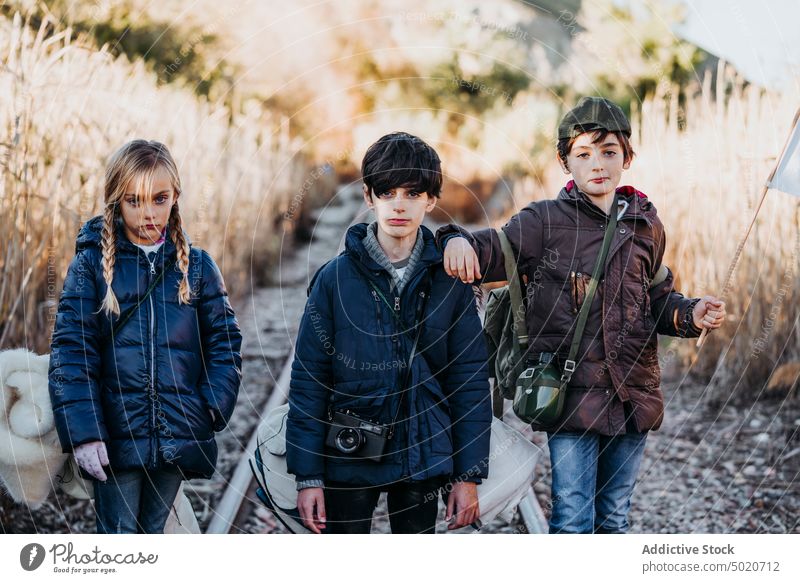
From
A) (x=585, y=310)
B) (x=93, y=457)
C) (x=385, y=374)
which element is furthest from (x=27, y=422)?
(x=585, y=310)

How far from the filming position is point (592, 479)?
3230 millimetres

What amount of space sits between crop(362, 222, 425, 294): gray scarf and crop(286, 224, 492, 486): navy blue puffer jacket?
19 mm

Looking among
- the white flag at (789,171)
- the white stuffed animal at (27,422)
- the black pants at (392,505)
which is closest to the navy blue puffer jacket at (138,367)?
the white stuffed animal at (27,422)

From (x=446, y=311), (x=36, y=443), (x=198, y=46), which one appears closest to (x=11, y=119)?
(x=36, y=443)

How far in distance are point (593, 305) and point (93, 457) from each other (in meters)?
1.62

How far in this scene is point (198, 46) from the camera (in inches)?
363

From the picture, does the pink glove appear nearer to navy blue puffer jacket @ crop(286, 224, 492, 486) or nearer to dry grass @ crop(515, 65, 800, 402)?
navy blue puffer jacket @ crop(286, 224, 492, 486)

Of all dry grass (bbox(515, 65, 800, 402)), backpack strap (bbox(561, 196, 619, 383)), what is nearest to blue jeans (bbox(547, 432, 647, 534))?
backpack strap (bbox(561, 196, 619, 383))

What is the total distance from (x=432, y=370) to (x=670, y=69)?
7772mm

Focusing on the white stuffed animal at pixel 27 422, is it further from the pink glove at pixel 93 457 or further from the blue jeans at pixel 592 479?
the blue jeans at pixel 592 479

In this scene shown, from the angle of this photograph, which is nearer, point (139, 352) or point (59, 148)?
point (139, 352)

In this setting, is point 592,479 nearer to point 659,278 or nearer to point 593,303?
point 593,303

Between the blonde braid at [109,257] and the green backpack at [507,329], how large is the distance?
1206 millimetres
